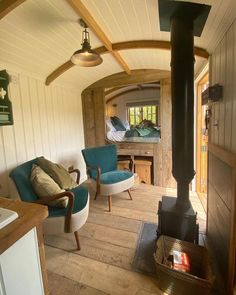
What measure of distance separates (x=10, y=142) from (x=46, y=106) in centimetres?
86

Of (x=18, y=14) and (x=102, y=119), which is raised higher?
(x=18, y=14)

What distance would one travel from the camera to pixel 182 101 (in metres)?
1.42

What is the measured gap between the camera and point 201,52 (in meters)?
1.83

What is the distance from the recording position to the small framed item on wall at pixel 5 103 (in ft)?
6.52

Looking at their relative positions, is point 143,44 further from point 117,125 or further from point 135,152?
→ point 117,125

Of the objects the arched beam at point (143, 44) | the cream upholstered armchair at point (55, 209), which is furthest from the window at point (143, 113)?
the cream upholstered armchair at point (55, 209)

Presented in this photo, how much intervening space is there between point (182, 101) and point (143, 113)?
15.8 feet

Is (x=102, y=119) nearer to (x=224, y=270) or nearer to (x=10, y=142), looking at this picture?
(x=10, y=142)

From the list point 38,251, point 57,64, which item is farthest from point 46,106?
point 38,251

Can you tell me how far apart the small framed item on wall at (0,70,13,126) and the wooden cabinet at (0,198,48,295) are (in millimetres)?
1359

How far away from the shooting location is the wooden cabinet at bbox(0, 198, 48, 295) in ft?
2.44

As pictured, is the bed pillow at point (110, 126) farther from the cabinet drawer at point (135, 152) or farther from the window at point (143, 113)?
the window at point (143, 113)

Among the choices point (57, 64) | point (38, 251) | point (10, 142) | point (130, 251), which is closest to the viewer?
point (38, 251)

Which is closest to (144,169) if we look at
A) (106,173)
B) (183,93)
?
(106,173)
